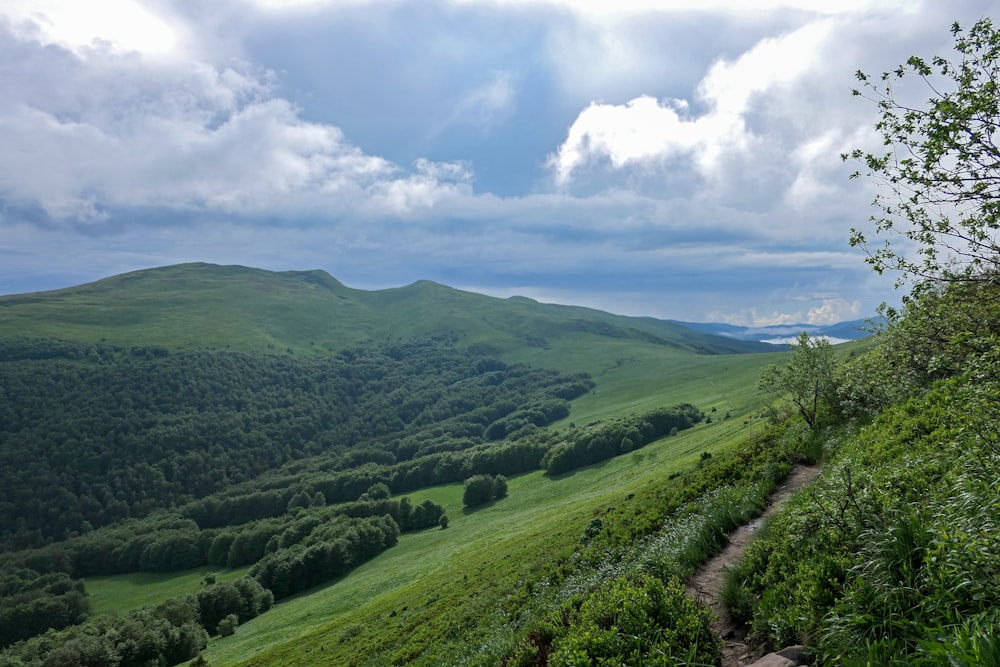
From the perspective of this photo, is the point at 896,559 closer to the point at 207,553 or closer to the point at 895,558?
the point at 895,558

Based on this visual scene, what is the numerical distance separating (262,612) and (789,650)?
123142 millimetres

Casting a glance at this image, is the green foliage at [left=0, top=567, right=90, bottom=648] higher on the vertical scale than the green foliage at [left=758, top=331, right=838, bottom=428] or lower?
lower

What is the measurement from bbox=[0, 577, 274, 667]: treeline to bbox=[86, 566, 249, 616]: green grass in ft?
117

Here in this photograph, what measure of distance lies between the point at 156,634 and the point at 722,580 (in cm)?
9808

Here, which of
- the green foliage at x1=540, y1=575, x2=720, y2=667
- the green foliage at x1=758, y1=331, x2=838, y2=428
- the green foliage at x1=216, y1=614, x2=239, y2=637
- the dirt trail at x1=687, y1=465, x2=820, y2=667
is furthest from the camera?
the green foliage at x1=216, y1=614, x2=239, y2=637

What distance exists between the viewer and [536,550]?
3794 centimetres

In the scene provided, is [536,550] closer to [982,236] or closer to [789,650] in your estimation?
[789,650]

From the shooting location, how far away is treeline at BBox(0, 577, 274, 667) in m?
70.8

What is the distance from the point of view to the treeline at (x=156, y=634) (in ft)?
232

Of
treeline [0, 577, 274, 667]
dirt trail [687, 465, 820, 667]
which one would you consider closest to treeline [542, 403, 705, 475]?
treeline [0, 577, 274, 667]

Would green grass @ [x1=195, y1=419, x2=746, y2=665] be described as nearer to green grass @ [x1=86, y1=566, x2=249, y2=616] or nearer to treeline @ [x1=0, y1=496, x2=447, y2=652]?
treeline @ [x1=0, y1=496, x2=447, y2=652]

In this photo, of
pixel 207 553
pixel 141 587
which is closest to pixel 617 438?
pixel 207 553

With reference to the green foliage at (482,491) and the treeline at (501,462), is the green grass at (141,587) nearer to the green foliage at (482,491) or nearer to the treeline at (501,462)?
the treeline at (501,462)

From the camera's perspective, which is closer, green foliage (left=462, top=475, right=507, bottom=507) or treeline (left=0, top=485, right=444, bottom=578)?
green foliage (left=462, top=475, right=507, bottom=507)
